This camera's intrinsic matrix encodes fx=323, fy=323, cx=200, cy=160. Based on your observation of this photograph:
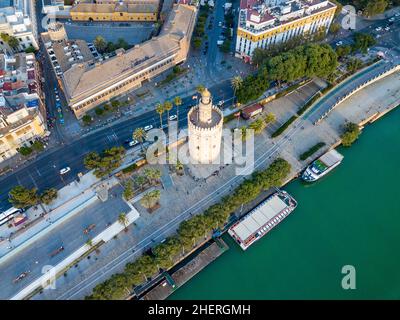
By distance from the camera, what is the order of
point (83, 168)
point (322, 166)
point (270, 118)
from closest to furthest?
1. point (83, 168)
2. point (322, 166)
3. point (270, 118)

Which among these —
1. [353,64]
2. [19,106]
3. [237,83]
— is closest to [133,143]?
[19,106]

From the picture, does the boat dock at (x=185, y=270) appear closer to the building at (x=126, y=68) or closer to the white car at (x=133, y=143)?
the white car at (x=133, y=143)

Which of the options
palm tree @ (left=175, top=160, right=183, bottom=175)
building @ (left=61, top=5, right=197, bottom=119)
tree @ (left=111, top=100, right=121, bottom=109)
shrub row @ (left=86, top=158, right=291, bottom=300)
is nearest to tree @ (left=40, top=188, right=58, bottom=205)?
shrub row @ (left=86, top=158, right=291, bottom=300)

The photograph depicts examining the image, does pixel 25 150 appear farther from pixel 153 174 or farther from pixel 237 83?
pixel 237 83

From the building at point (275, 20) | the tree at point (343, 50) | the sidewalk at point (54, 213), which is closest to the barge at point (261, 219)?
the sidewalk at point (54, 213)

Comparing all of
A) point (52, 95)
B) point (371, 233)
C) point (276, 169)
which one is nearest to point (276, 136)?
point (276, 169)

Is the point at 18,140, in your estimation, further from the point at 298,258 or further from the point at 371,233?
the point at 371,233

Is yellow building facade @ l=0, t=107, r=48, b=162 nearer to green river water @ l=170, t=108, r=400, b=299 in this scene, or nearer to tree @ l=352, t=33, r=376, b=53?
green river water @ l=170, t=108, r=400, b=299

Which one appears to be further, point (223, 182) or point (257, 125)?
point (257, 125)
